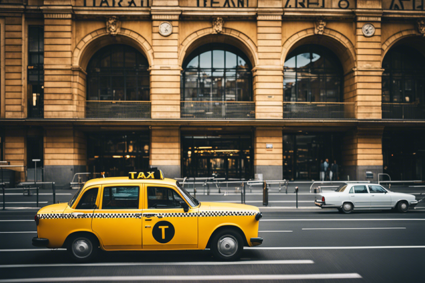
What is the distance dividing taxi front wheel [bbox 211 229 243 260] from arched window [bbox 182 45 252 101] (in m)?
21.2

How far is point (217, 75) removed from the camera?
90.0 feet

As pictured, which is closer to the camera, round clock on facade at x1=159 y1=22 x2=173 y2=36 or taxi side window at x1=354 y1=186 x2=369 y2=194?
taxi side window at x1=354 y1=186 x2=369 y2=194

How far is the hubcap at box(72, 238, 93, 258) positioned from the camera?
6707mm

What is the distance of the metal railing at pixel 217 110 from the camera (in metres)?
24.8

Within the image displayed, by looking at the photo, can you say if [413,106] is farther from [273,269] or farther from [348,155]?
[273,269]

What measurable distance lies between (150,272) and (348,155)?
23.7 m

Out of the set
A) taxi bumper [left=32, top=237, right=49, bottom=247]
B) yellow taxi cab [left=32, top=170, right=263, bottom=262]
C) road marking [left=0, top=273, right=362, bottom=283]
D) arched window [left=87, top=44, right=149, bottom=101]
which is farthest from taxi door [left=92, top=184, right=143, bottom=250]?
arched window [left=87, top=44, right=149, bottom=101]

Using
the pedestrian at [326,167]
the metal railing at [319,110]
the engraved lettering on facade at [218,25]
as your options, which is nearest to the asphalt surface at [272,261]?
the pedestrian at [326,167]

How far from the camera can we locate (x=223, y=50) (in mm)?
27359

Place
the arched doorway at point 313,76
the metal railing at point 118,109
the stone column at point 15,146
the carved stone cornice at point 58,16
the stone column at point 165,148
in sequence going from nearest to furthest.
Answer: the carved stone cornice at point 58,16, the stone column at point 165,148, the stone column at point 15,146, the metal railing at point 118,109, the arched doorway at point 313,76

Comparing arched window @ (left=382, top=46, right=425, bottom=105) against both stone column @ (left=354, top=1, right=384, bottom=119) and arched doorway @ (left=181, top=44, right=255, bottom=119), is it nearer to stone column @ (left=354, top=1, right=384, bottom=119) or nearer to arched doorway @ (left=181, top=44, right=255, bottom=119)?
stone column @ (left=354, top=1, right=384, bottom=119)

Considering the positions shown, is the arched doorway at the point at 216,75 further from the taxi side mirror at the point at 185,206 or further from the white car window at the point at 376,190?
the taxi side mirror at the point at 185,206

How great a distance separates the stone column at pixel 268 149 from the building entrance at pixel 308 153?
3328 mm

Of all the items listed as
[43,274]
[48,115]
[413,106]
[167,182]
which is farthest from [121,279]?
[413,106]
